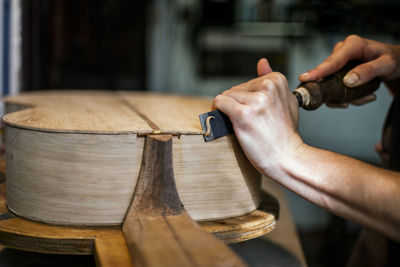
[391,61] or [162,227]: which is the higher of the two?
[391,61]

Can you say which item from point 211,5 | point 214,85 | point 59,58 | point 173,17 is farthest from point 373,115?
point 59,58

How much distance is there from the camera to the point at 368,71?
102 centimetres

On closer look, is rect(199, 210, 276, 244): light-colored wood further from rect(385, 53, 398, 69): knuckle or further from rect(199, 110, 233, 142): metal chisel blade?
rect(385, 53, 398, 69): knuckle

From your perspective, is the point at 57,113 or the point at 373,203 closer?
the point at 373,203

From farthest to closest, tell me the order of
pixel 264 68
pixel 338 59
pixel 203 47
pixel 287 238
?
1. pixel 203 47
2. pixel 287 238
3. pixel 338 59
4. pixel 264 68

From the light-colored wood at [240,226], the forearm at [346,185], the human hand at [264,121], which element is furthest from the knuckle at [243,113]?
the light-colored wood at [240,226]

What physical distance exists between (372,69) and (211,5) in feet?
10.1

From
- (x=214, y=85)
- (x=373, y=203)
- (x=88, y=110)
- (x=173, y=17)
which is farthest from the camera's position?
(x=214, y=85)

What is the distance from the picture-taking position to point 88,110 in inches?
42.4

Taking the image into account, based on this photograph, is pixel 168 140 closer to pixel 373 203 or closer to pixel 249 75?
pixel 373 203

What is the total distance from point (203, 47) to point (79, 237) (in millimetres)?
3542

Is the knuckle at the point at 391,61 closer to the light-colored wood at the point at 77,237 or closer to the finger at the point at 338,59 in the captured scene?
the finger at the point at 338,59

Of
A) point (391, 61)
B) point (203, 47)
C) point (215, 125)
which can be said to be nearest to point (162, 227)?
point (215, 125)

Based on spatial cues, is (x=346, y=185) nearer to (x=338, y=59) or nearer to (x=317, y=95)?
(x=317, y=95)
